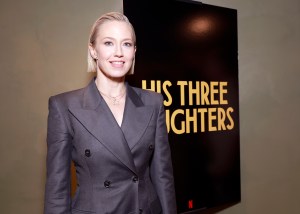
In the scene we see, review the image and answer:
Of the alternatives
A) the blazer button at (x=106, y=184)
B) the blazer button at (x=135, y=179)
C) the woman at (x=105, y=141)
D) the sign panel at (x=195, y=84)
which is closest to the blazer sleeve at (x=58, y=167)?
the woman at (x=105, y=141)

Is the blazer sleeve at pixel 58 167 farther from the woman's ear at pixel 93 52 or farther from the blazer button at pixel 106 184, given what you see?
the woman's ear at pixel 93 52

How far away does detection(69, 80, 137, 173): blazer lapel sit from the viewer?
140 centimetres

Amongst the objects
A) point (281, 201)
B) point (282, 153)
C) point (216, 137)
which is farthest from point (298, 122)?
point (216, 137)

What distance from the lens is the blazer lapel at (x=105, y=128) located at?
1403mm

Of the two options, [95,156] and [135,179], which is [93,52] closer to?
[95,156]

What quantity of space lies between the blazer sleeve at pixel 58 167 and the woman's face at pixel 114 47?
0.27 meters

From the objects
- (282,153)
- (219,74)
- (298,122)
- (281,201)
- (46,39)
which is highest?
(46,39)

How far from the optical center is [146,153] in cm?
150

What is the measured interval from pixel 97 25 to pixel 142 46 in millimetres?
565

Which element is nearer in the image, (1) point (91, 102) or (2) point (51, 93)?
(1) point (91, 102)

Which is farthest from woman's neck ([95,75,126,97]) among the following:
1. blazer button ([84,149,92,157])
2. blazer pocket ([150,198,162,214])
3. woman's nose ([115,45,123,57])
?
blazer pocket ([150,198,162,214])

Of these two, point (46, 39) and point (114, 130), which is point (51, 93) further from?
point (114, 130)

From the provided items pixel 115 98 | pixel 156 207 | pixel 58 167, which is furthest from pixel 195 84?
pixel 58 167

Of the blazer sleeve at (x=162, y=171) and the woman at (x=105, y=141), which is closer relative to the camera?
the woman at (x=105, y=141)
